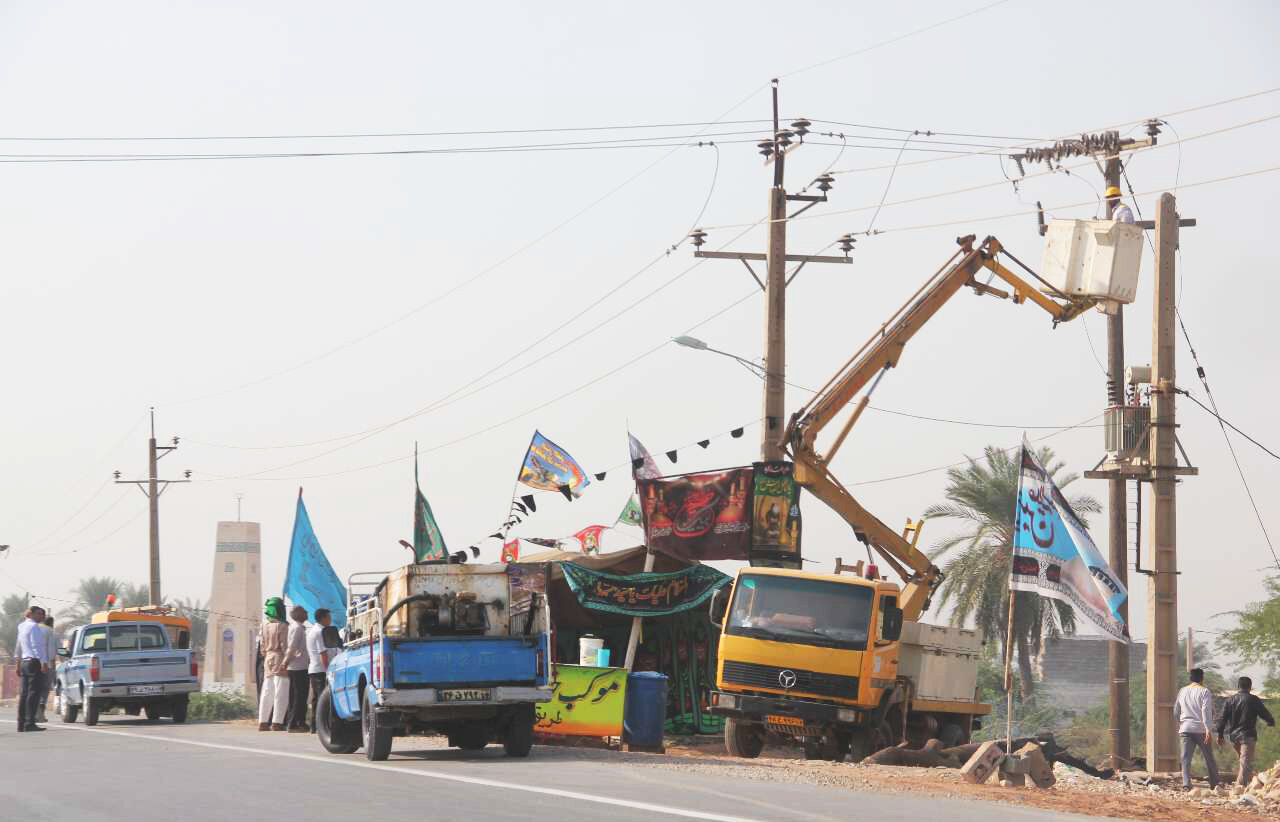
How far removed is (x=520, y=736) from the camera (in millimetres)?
17547

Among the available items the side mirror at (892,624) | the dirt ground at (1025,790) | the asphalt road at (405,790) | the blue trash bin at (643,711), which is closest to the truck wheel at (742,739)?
the blue trash bin at (643,711)

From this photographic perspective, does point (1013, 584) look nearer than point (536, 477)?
Yes

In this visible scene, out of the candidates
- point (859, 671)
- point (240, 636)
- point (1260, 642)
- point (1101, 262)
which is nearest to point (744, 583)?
point (859, 671)

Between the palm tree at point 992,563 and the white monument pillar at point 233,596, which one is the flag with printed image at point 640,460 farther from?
the white monument pillar at point 233,596

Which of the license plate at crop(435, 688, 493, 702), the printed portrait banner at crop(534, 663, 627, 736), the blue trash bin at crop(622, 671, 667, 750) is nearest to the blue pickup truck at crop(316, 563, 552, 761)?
the license plate at crop(435, 688, 493, 702)

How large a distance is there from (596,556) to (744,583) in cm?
415

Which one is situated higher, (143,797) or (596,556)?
(596,556)

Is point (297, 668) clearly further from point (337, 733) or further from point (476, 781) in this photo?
point (476, 781)

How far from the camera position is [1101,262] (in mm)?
24906

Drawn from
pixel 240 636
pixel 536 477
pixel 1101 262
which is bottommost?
pixel 240 636

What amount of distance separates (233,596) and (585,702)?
71.4 meters

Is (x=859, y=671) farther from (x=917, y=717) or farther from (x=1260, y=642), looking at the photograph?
(x=1260, y=642)

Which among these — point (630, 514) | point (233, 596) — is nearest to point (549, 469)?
point (630, 514)

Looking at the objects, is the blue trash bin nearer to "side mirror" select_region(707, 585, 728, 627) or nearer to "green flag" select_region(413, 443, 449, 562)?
"side mirror" select_region(707, 585, 728, 627)
